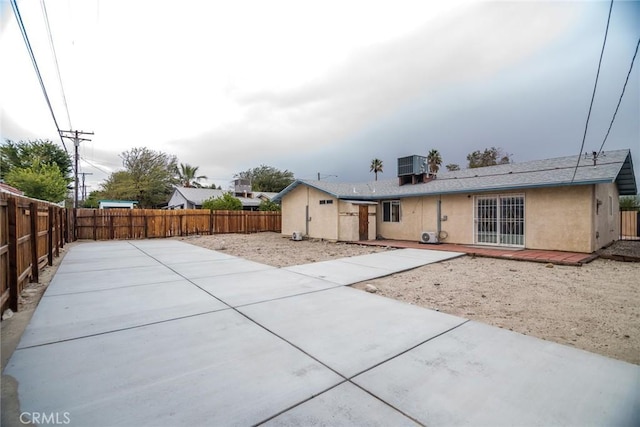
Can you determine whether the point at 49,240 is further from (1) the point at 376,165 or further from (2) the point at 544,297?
(1) the point at 376,165

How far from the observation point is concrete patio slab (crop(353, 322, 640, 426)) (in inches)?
77.2

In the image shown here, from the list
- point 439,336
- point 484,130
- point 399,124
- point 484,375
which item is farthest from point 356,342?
point 484,130

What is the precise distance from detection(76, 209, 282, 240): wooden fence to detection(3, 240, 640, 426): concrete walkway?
1424cm

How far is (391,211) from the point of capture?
15.2 m

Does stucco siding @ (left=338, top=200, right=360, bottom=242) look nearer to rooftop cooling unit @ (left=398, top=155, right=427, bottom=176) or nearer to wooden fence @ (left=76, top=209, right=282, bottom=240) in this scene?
rooftop cooling unit @ (left=398, top=155, right=427, bottom=176)

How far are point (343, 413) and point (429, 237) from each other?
11633 mm

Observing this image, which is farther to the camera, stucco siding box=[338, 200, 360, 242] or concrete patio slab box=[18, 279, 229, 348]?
stucco siding box=[338, 200, 360, 242]

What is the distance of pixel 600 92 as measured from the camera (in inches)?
218

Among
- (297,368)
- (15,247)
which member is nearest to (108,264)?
(15,247)

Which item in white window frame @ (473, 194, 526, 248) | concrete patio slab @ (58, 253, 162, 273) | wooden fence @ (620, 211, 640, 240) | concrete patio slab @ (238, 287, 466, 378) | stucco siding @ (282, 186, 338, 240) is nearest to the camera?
concrete patio slab @ (238, 287, 466, 378)

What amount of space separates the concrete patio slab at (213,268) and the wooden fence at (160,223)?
1139 cm

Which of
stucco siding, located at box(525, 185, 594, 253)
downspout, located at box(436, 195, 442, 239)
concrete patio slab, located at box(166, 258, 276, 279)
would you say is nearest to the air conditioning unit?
downspout, located at box(436, 195, 442, 239)

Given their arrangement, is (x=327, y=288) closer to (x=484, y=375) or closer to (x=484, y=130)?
(x=484, y=375)

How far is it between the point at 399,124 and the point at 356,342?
18848mm
